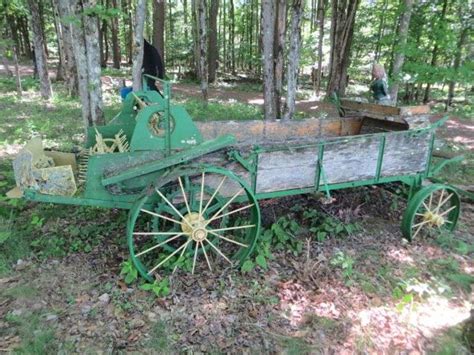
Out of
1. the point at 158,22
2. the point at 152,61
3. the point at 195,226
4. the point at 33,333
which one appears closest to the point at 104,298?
the point at 33,333

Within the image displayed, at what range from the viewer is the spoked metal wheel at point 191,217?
12.5 feet

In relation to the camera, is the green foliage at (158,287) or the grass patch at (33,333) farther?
the green foliage at (158,287)

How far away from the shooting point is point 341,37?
49.8ft

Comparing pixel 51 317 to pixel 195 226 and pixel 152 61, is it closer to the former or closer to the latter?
pixel 195 226

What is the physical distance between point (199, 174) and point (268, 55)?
525cm

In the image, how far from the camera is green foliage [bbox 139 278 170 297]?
150 inches

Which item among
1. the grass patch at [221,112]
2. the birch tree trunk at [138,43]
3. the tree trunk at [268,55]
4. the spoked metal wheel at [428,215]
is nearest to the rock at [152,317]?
the spoked metal wheel at [428,215]

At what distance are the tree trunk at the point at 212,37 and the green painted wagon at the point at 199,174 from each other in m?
16.2

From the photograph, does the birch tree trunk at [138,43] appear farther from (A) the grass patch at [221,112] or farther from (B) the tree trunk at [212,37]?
(B) the tree trunk at [212,37]

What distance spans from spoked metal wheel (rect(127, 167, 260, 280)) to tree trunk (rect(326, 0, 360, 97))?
39.6 ft

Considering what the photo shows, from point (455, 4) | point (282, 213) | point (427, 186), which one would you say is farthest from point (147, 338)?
point (455, 4)

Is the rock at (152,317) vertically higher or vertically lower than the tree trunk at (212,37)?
lower

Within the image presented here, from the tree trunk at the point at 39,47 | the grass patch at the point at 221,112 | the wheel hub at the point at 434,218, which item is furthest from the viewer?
the tree trunk at the point at 39,47

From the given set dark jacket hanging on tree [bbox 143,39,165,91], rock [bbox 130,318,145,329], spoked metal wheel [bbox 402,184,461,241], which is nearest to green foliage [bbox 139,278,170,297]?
rock [bbox 130,318,145,329]
